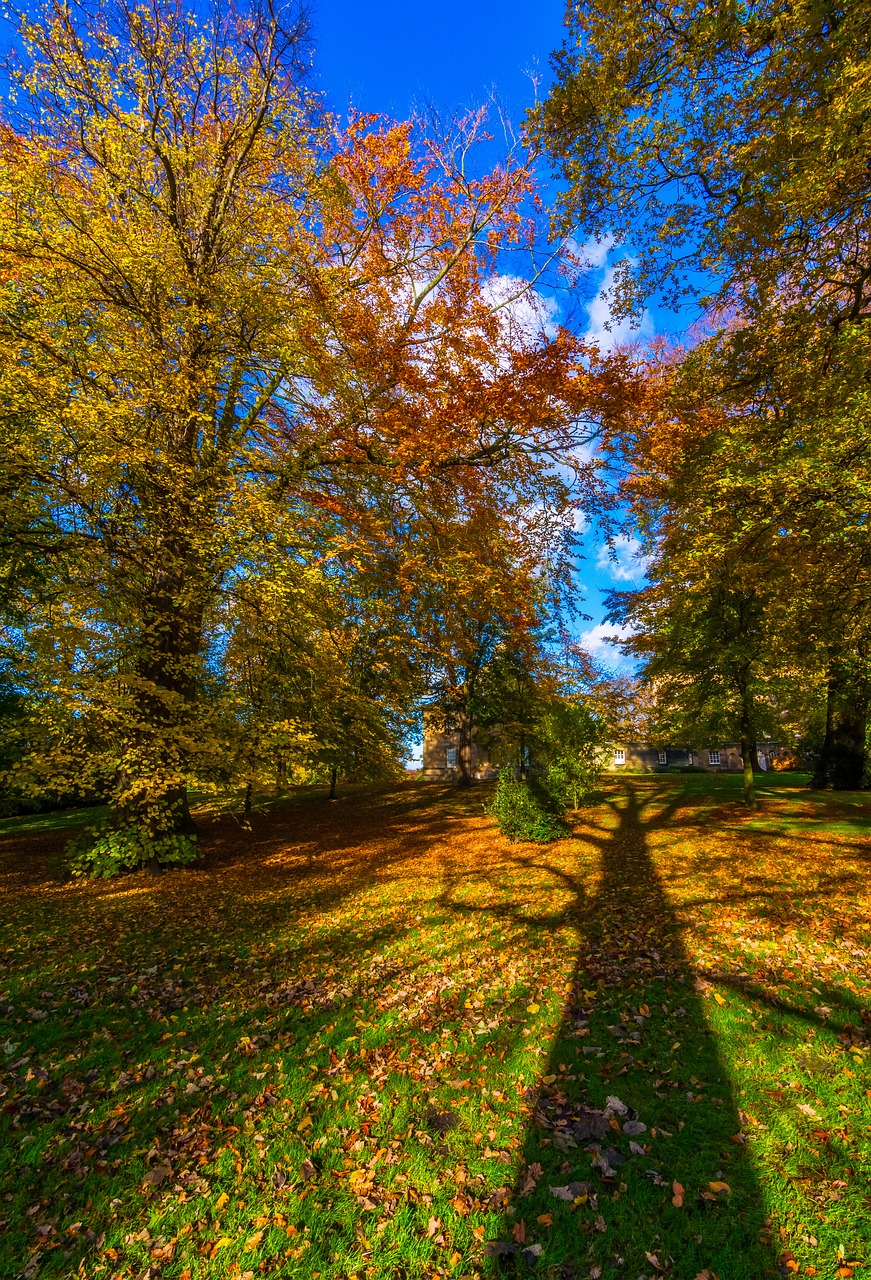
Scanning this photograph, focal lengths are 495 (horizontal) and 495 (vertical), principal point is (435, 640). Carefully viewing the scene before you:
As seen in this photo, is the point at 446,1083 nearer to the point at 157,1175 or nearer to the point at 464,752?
the point at 157,1175

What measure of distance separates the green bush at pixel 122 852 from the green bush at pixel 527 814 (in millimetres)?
8092

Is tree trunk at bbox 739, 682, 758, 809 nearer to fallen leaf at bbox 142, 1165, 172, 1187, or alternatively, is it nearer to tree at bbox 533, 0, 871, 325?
tree at bbox 533, 0, 871, 325

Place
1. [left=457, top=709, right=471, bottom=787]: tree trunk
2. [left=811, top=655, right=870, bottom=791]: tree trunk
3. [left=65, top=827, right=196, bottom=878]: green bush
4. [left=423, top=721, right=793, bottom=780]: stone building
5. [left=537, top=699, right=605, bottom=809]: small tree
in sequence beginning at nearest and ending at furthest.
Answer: [left=65, top=827, right=196, bottom=878]: green bush → [left=537, top=699, right=605, bottom=809]: small tree → [left=811, top=655, right=870, bottom=791]: tree trunk → [left=457, top=709, right=471, bottom=787]: tree trunk → [left=423, top=721, right=793, bottom=780]: stone building

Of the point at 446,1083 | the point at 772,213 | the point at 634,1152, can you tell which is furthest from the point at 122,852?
the point at 772,213

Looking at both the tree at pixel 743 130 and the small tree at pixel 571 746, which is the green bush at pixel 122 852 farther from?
the tree at pixel 743 130

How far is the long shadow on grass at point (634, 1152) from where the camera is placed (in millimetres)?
2840

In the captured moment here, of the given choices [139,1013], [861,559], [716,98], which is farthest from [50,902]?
[716,98]

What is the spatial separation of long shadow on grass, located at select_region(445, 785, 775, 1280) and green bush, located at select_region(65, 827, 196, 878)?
9362 mm

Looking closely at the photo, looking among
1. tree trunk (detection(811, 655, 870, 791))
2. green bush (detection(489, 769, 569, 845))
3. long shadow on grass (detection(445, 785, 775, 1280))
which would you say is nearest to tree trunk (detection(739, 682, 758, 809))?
tree trunk (detection(811, 655, 870, 791))

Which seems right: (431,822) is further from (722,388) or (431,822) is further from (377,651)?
(722,388)

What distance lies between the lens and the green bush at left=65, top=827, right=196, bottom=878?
424 inches

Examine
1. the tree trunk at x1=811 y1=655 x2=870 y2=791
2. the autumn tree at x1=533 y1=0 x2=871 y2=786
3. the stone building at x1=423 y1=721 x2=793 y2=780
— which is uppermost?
the autumn tree at x1=533 y1=0 x2=871 y2=786

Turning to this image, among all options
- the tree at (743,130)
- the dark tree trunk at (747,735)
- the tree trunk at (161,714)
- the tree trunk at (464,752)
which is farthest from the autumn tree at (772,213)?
the tree trunk at (464,752)

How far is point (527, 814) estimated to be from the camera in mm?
13828
